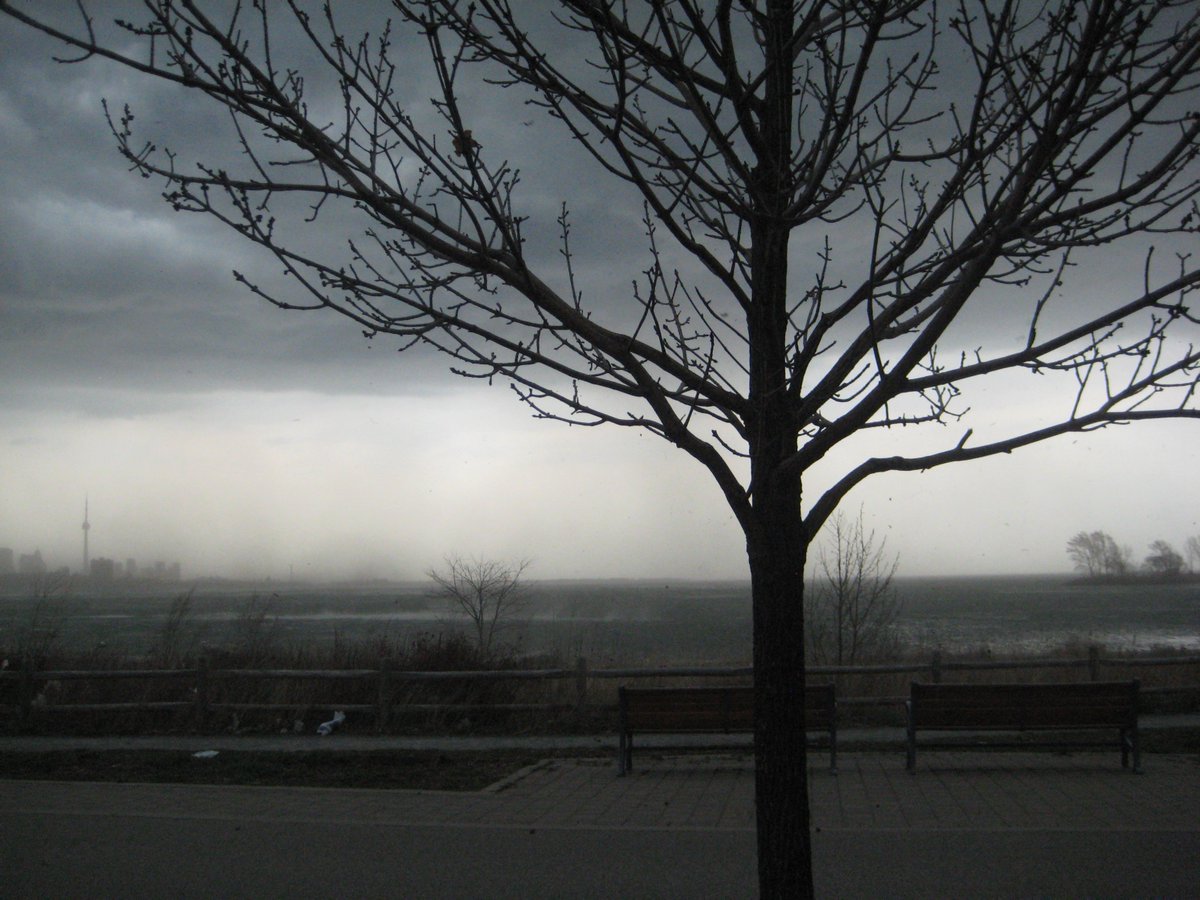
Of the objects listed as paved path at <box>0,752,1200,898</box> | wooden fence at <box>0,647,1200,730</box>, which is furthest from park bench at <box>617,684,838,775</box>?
wooden fence at <box>0,647,1200,730</box>

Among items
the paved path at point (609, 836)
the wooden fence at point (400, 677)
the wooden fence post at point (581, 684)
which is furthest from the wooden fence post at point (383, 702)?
the paved path at point (609, 836)

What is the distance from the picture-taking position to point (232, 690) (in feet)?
47.4

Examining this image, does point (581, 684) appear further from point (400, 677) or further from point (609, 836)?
point (609, 836)

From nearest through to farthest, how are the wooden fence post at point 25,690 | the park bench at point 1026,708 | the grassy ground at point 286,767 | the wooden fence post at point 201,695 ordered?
the park bench at point 1026,708
the grassy ground at point 286,767
the wooden fence post at point 201,695
the wooden fence post at point 25,690

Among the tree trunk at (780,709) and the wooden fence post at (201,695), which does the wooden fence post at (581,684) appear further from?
the tree trunk at (780,709)

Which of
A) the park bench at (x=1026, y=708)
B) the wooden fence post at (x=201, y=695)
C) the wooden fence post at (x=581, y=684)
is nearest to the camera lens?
the park bench at (x=1026, y=708)

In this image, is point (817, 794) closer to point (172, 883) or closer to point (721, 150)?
point (172, 883)

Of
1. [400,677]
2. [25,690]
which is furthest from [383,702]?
[25,690]

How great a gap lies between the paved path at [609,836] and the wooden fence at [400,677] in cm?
305

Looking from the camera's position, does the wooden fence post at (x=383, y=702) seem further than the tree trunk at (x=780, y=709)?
Yes

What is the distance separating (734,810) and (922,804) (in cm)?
154

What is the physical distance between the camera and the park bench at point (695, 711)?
10070 mm

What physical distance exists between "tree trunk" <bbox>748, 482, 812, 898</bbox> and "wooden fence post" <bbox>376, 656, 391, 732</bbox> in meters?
10.4

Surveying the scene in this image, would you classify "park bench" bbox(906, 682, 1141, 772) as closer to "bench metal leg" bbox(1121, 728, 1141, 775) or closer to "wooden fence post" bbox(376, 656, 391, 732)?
"bench metal leg" bbox(1121, 728, 1141, 775)
